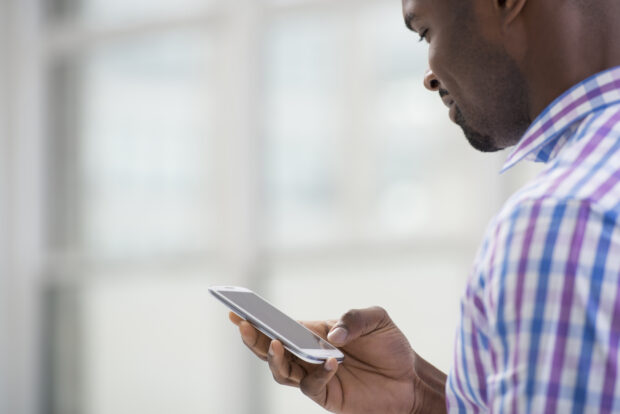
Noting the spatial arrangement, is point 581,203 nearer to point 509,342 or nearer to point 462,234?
point 509,342

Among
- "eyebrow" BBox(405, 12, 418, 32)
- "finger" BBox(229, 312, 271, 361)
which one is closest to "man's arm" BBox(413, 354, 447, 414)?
"finger" BBox(229, 312, 271, 361)

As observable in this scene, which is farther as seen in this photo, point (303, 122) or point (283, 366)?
point (303, 122)

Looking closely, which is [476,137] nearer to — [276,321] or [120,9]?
[276,321]

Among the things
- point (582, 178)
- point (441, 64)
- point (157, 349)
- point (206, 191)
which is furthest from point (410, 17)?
point (157, 349)

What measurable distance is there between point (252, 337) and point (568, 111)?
0.57 metres

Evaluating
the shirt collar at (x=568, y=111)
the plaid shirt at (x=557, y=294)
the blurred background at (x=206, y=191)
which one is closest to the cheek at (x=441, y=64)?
the shirt collar at (x=568, y=111)

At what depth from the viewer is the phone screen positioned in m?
1.10

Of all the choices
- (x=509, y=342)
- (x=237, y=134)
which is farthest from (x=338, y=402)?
(x=237, y=134)

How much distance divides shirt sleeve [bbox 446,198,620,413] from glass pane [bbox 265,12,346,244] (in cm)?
292

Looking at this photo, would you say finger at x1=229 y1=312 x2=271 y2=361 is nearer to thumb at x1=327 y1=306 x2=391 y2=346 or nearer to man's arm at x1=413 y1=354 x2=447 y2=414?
thumb at x1=327 y1=306 x2=391 y2=346

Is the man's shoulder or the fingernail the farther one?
the fingernail

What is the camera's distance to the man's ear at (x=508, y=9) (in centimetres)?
76

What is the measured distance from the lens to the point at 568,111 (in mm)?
736

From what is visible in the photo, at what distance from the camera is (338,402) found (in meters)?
1.20
